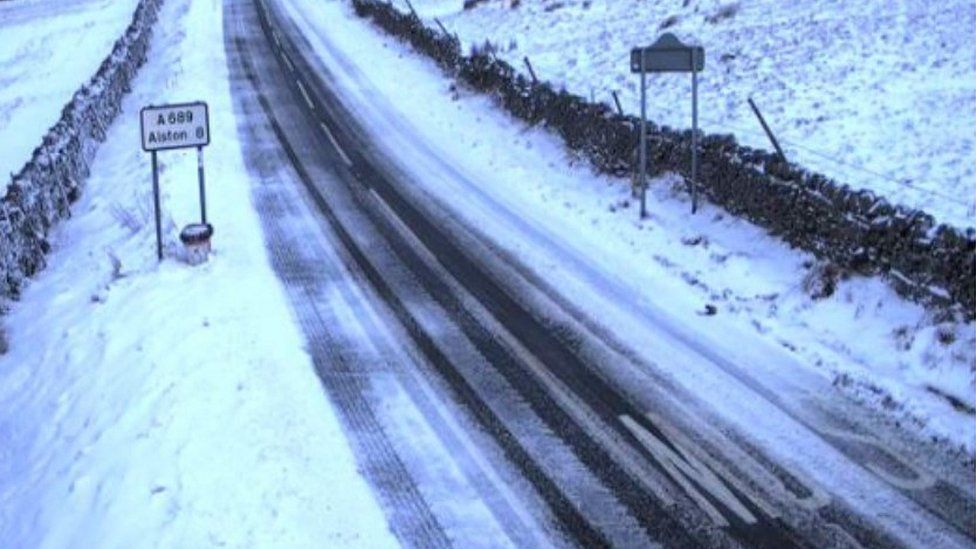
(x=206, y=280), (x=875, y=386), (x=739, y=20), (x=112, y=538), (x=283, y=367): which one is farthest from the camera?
(x=739, y=20)

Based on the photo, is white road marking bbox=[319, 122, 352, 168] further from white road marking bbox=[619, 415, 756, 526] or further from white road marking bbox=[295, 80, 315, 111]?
white road marking bbox=[619, 415, 756, 526]

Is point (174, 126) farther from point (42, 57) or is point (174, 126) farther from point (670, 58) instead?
point (42, 57)

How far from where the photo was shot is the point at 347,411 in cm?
945

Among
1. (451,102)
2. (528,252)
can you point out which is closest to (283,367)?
(528,252)

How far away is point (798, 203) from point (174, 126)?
8.57 meters

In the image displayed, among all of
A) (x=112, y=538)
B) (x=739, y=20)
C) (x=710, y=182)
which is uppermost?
(x=739, y=20)

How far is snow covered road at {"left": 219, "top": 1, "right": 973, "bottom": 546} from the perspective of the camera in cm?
746

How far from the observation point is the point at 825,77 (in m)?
17.7

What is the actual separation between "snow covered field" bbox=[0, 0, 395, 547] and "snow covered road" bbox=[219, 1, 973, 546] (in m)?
0.48

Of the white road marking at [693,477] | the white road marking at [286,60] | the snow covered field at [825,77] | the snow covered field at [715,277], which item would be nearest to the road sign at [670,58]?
the snow covered field at [825,77]


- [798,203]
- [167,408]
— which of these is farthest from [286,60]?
[167,408]

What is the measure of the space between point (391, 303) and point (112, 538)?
5342 mm

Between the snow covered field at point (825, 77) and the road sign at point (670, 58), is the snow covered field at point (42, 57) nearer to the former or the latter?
the snow covered field at point (825, 77)

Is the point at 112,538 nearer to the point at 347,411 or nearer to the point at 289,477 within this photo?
the point at 289,477
